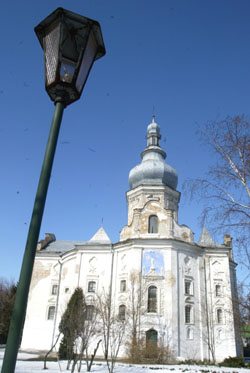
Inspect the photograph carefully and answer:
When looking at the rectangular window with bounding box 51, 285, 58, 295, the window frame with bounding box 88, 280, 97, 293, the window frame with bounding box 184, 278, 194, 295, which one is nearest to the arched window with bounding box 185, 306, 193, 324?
the window frame with bounding box 184, 278, 194, 295

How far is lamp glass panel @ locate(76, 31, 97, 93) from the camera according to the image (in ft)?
11.9

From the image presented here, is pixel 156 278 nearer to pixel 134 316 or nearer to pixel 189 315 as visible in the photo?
pixel 134 316

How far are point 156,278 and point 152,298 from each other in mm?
1911

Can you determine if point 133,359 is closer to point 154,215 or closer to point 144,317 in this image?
point 144,317

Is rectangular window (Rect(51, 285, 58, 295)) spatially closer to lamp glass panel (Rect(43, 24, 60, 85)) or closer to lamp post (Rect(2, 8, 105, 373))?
lamp post (Rect(2, 8, 105, 373))

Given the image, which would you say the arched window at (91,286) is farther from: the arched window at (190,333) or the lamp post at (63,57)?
the lamp post at (63,57)

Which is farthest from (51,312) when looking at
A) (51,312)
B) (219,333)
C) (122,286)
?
(219,333)

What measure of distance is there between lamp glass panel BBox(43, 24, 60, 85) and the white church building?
27.1 metres

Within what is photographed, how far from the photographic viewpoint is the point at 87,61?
12.3 feet

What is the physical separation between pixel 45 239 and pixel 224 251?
86.4 ft

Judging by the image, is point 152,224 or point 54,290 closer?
point 152,224

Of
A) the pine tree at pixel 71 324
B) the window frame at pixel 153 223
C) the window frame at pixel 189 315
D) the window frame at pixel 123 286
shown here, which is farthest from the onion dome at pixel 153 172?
the pine tree at pixel 71 324

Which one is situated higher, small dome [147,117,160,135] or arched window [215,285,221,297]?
small dome [147,117,160,135]

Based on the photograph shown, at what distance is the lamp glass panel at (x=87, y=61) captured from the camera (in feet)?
11.9
